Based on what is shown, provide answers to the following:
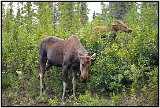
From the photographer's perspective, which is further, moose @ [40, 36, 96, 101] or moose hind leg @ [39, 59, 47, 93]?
moose hind leg @ [39, 59, 47, 93]

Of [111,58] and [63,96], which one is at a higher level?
[111,58]

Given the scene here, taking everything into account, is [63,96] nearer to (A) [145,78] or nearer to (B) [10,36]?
(A) [145,78]

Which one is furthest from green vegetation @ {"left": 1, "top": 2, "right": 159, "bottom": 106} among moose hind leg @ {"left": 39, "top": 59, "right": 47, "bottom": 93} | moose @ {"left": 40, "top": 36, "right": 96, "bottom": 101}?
moose @ {"left": 40, "top": 36, "right": 96, "bottom": 101}

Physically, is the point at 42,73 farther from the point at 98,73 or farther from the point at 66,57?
the point at 98,73

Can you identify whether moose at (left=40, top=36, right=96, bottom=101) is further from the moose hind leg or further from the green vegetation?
the green vegetation

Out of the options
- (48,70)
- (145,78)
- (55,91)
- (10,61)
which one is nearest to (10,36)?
(10,61)

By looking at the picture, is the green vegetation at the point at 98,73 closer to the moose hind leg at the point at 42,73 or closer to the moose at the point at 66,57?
the moose hind leg at the point at 42,73

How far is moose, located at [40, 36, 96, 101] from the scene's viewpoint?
10469mm

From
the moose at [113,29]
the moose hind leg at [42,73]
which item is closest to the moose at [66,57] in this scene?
the moose hind leg at [42,73]

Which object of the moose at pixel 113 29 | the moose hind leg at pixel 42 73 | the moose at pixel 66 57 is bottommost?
the moose hind leg at pixel 42 73

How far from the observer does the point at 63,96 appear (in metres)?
11.2

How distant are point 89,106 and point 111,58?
2.07m

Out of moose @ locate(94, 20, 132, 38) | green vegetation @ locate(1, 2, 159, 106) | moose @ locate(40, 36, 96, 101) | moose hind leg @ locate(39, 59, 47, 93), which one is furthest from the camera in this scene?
moose @ locate(94, 20, 132, 38)

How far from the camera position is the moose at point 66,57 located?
10.5m
